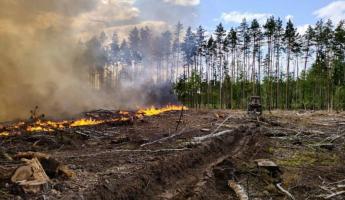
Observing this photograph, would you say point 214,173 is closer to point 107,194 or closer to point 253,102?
point 107,194

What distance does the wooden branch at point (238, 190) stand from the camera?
934 centimetres

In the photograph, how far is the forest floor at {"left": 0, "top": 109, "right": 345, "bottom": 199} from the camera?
9.27 m

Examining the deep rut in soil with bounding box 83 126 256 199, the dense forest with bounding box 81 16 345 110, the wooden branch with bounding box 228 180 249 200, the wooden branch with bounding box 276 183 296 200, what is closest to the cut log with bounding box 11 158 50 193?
the deep rut in soil with bounding box 83 126 256 199

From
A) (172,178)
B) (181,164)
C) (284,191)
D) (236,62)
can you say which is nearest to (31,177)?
(172,178)

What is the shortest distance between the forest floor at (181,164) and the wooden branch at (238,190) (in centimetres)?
14

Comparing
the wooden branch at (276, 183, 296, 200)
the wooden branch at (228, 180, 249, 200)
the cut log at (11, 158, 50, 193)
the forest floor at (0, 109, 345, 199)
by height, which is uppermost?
the cut log at (11, 158, 50, 193)

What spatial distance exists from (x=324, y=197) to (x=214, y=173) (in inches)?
140

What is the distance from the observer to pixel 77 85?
3950 cm

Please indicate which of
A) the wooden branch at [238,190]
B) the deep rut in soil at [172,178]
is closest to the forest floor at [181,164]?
the deep rut in soil at [172,178]

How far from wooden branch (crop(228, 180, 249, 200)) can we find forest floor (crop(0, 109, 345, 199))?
0.14 m

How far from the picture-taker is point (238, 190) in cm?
989

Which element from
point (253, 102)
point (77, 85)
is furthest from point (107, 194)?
point (77, 85)

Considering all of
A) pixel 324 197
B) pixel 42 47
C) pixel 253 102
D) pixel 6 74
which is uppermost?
pixel 42 47

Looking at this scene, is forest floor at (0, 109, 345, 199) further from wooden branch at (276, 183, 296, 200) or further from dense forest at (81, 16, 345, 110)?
dense forest at (81, 16, 345, 110)
